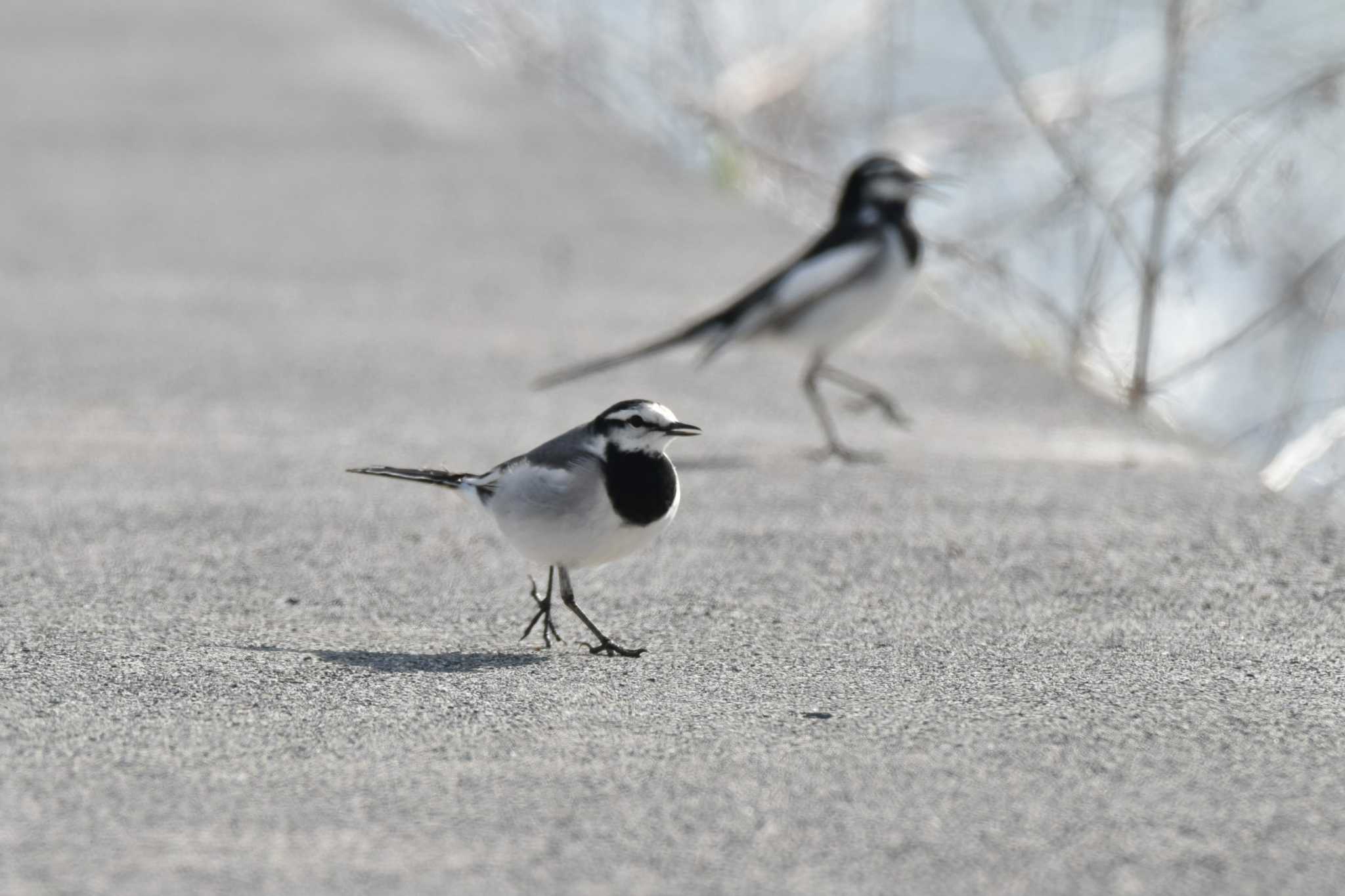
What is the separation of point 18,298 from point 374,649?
15.4 ft

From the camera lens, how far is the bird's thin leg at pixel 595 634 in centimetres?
437

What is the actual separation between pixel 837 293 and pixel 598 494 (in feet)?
9.59

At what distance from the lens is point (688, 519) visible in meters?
5.70

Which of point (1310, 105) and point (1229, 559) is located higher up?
point (1310, 105)

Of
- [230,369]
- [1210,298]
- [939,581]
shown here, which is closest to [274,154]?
[230,369]

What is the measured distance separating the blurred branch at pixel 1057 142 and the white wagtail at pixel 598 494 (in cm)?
323

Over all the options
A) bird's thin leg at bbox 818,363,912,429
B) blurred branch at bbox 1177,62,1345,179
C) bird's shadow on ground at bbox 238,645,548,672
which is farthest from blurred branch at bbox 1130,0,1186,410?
bird's shadow on ground at bbox 238,645,548,672

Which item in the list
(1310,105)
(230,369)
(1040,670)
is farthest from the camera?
(230,369)

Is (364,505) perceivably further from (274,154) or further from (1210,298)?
(274,154)

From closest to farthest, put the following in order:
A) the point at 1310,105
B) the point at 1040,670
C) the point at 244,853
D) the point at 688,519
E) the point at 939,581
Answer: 1. the point at 244,853
2. the point at 1040,670
3. the point at 939,581
4. the point at 688,519
5. the point at 1310,105

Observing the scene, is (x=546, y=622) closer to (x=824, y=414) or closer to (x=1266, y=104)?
(x=824, y=414)

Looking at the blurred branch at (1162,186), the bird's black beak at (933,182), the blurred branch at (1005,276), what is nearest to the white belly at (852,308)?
the bird's black beak at (933,182)

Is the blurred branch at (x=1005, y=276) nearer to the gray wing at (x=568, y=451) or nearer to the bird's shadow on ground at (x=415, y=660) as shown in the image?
the gray wing at (x=568, y=451)

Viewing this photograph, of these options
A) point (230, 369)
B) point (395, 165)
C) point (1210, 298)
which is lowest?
point (230, 369)
